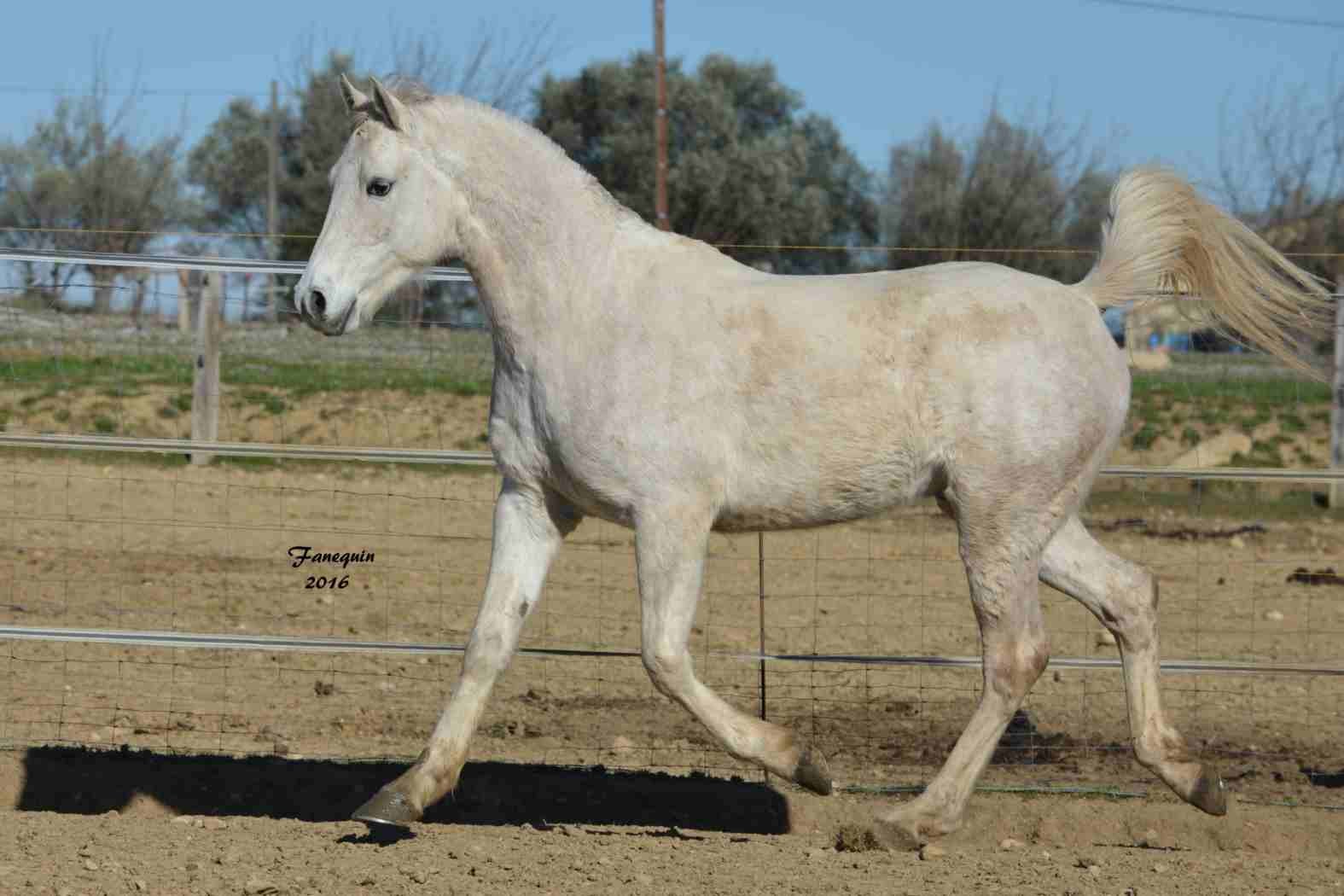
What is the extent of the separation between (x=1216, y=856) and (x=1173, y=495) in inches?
371

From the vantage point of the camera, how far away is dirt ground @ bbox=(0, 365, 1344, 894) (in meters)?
4.19

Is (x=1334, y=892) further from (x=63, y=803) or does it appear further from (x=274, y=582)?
(x=274, y=582)

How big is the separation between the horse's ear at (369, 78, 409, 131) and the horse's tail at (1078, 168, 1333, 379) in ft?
6.96

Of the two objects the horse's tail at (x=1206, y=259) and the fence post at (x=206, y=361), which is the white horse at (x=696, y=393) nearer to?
the horse's tail at (x=1206, y=259)

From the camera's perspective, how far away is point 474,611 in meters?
8.34

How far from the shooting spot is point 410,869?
4016mm

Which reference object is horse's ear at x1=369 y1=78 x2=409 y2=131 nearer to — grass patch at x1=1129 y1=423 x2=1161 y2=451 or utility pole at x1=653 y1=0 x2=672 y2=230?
grass patch at x1=1129 y1=423 x2=1161 y2=451

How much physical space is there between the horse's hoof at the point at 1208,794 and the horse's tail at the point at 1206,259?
1.29 meters

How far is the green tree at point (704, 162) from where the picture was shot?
115 feet

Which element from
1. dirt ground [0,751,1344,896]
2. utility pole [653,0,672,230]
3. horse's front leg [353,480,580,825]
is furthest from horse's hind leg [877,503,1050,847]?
utility pole [653,0,672,230]

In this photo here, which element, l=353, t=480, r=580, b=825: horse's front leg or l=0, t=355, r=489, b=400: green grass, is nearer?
l=353, t=480, r=580, b=825: horse's front leg

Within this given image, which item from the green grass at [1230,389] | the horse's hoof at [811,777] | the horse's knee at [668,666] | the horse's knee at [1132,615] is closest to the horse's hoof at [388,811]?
the horse's knee at [668,666]

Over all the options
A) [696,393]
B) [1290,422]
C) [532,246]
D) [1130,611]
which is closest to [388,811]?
[696,393]

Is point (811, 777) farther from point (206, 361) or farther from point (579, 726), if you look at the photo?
point (206, 361)
